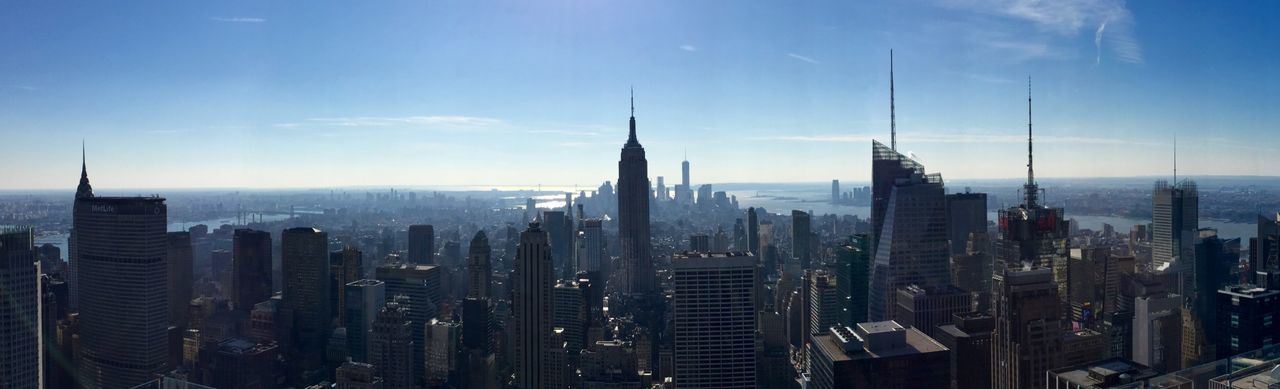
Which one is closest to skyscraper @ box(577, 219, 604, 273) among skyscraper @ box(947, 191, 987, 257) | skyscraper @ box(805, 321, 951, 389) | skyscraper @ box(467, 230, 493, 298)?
skyscraper @ box(467, 230, 493, 298)

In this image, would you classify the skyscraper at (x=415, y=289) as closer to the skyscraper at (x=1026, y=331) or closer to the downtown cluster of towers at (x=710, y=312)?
the downtown cluster of towers at (x=710, y=312)

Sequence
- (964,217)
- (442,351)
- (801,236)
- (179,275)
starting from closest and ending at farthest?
1. (442,351)
2. (964,217)
3. (179,275)
4. (801,236)

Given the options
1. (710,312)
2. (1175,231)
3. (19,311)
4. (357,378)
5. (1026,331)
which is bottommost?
(357,378)

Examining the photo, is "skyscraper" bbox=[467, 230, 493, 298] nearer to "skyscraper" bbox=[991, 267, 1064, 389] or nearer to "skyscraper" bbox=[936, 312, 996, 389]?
"skyscraper" bbox=[936, 312, 996, 389]

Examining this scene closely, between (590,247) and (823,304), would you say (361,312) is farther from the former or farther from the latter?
(590,247)

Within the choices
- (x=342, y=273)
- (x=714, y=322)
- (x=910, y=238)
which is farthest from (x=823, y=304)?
(x=342, y=273)

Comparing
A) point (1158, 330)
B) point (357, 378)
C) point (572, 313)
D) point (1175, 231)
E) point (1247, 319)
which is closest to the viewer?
point (1247, 319)
